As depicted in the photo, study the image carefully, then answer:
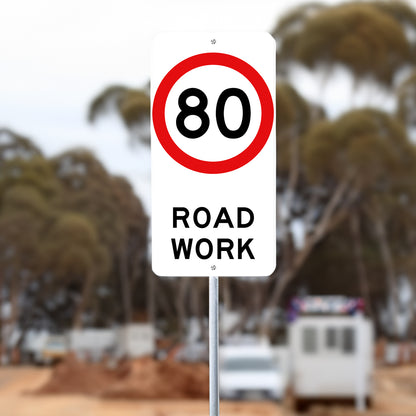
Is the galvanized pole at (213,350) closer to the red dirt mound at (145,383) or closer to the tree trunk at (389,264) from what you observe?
the red dirt mound at (145,383)

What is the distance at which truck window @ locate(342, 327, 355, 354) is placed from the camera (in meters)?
29.7

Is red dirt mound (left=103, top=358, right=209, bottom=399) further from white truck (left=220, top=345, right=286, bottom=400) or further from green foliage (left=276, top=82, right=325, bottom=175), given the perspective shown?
green foliage (left=276, top=82, right=325, bottom=175)

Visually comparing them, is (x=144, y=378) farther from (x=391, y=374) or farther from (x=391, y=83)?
(x=391, y=83)

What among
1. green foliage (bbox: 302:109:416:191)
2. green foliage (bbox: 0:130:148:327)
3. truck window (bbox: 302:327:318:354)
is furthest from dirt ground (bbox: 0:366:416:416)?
green foliage (bbox: 0:130:148:327)

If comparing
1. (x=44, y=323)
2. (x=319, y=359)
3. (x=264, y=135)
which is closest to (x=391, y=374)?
(x=319, y=359)

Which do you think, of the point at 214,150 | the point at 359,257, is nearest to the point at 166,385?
the point at 214,150

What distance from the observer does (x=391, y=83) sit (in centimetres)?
6072

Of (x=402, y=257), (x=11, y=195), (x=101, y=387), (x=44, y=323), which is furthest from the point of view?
(x=44, y=323)

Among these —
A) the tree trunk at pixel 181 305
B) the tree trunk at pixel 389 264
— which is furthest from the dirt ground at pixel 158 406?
the tree trunk at pixel 181 305

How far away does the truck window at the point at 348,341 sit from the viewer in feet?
97.5

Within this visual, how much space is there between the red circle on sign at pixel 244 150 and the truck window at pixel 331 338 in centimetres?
2544

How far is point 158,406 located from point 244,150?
30.0 m

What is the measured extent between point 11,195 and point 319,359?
38.8 m

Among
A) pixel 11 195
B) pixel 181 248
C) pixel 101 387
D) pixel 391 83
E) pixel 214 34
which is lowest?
pixel 101 387
